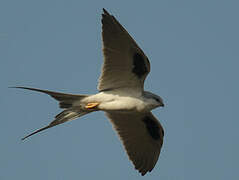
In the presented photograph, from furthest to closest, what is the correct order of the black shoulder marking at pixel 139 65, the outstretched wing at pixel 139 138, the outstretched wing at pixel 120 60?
the outstretched wing at pixel 139 138, the black shoulder marking at pixel 139 65, the outstretched wing at pixel 120 60

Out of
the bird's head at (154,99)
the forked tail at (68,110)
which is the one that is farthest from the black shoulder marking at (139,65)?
the forked tail at (68,110)

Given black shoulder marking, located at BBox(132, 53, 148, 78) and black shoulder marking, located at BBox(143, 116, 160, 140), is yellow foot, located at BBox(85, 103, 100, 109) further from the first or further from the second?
black shoulder marking, located at BBox(143, 116, 160, 140)

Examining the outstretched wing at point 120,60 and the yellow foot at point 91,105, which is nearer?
the outstretched wing at point 120,60

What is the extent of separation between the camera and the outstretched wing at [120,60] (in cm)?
837

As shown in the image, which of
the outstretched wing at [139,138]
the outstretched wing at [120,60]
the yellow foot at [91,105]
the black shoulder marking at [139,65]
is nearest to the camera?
the outstretched wing at [120,60]

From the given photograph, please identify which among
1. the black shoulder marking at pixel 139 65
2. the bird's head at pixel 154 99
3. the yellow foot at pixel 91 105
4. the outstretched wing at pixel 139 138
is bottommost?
the outstretched wing at pixel 139 138

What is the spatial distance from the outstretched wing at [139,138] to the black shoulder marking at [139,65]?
1.50 metres

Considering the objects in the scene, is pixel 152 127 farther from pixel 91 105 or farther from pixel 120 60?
pixel 120 60

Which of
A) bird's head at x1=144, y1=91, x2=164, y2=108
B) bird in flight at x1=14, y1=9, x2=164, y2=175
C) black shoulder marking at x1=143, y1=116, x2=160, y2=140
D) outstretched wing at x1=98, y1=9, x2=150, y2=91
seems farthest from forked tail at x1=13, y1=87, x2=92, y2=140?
black shoulder marking at x1=143, y1=116, x2=160, y2=140

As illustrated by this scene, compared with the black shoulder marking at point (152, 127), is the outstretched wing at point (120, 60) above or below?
above

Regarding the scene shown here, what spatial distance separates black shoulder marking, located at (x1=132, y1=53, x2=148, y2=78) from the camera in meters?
8.74

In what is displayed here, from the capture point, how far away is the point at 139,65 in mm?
8883

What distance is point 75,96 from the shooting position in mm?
9289

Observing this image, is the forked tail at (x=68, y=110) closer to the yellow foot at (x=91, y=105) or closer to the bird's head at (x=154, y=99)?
the yellow foot at (x=91, y=105)
